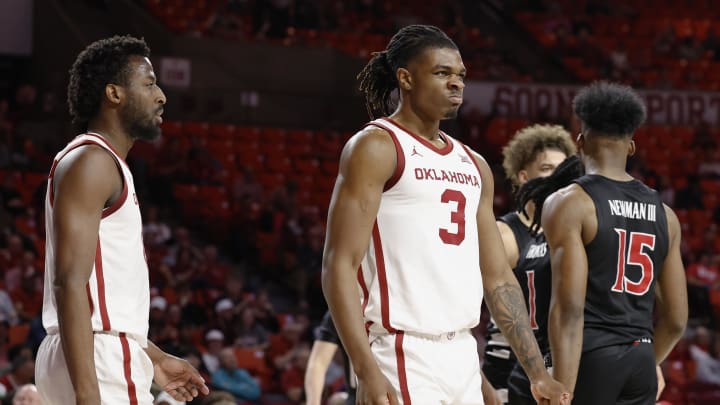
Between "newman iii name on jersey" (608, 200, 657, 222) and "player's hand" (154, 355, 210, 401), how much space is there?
6.47ft

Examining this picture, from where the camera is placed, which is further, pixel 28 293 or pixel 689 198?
pixel 689 198

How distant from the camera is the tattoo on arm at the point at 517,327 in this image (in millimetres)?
4312

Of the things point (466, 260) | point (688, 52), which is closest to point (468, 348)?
point (466, 260)

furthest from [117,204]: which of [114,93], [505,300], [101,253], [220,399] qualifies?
[220,399]

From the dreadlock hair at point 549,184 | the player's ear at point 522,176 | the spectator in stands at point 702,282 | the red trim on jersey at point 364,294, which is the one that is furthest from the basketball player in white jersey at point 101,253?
the spectator in stands at point 702,282

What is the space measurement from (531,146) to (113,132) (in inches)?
118

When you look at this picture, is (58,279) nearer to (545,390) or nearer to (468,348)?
(468,348)

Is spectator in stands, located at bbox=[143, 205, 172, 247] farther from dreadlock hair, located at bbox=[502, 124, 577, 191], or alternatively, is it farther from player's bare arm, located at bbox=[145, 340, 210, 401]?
player's bare arm, located at bbox=[145, 340, 210, 401]

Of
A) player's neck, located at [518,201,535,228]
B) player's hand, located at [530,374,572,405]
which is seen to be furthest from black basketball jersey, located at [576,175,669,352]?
player's neck, located at [518,201,535,228]

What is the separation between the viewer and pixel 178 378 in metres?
4.24

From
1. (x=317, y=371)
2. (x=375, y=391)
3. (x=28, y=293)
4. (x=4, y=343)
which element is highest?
(x=375, y=391)

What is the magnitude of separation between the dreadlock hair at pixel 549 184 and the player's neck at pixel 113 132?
246cm

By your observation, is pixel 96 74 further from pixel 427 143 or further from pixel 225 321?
pixel 225 321

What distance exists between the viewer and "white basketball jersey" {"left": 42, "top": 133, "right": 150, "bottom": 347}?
385 centimetres
